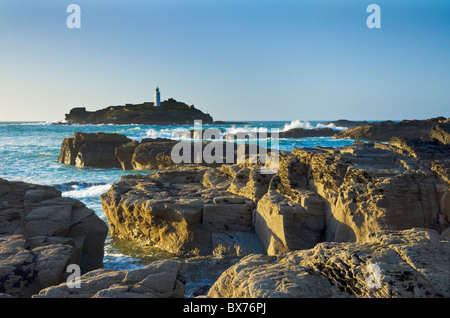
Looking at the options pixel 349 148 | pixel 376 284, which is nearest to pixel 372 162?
pixel 349 148

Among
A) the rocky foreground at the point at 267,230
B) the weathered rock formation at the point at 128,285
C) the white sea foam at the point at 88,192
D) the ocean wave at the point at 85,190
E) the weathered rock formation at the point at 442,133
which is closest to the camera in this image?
the rocky foreground at the point at 267,230

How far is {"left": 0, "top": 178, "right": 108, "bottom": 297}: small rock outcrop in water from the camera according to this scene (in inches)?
190

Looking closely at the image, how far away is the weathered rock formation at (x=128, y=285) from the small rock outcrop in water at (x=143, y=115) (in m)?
90.2

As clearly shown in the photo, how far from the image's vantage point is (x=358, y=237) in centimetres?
587

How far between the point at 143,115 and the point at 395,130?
6867cm

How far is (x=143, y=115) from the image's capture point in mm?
92312

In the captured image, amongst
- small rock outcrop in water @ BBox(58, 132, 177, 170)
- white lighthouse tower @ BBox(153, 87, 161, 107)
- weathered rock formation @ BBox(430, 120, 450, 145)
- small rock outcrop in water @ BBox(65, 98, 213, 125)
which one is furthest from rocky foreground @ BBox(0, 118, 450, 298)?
white lighthouse tower @ BBox(153, 87, 161, 107)

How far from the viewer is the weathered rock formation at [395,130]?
3691 cm

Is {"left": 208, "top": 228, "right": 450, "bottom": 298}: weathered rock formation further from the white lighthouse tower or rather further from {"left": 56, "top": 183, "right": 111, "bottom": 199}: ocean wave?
the white lighthouse tower

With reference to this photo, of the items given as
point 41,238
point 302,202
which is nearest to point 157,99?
point 41,238

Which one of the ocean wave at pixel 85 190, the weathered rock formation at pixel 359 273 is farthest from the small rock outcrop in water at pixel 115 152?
the weathered rock formation at pixel 359 273

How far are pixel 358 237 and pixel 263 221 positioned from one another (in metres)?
2.29

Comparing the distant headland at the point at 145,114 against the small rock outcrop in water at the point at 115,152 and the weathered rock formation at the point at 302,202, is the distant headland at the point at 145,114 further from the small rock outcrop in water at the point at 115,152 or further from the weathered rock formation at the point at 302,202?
the weathered rock formation at the point at 302,202
